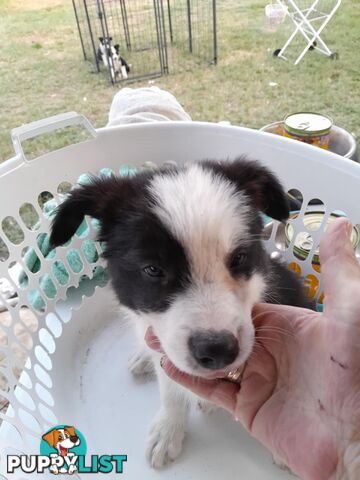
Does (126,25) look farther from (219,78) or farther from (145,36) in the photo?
(219,78)

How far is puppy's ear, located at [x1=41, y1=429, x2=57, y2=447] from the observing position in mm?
1746

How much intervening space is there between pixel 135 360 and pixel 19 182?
0.93 m

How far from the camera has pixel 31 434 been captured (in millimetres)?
1709

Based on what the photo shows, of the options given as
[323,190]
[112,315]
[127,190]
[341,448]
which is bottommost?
[112,315]

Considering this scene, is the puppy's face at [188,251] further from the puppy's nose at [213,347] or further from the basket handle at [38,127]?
the basket handle at [38,127]

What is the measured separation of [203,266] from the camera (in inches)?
50.6

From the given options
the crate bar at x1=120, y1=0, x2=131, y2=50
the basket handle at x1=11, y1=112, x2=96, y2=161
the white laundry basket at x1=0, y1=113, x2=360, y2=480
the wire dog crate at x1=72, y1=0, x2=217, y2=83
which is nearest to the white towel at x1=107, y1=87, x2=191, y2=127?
the white laundry basket at x1=0, y1=113, x2=360, y2=480

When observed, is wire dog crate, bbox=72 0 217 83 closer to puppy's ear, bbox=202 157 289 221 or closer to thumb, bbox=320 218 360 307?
puppy's ear, bbox=202 157 289 221

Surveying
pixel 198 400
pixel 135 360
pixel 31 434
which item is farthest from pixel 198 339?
pixel 135 360

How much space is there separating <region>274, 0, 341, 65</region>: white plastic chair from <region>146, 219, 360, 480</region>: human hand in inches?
153

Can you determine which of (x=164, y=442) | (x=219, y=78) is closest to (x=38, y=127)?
(x=164, y=442)

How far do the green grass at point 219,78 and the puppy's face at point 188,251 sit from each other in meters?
2.34

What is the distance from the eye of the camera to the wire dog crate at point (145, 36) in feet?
15.9

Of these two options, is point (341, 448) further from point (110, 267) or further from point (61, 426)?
point (61, 426)
